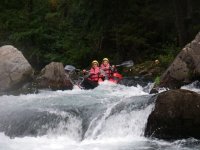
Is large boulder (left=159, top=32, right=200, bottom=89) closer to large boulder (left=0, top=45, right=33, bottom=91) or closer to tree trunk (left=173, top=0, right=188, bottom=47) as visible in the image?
large boulder (left=0, top=45, right=33, bottom=91)

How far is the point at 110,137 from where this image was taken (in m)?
10.5

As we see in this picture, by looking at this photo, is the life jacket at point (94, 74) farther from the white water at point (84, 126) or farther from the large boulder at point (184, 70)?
the white water at point (84, 126)

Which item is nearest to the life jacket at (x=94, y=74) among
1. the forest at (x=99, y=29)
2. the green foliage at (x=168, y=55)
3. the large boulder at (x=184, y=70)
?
the large boulder at (x=184, y=70)

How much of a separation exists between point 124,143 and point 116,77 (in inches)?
295

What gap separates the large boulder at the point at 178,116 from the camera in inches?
387

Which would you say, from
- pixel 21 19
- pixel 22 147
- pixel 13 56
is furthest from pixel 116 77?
pixel 21 19

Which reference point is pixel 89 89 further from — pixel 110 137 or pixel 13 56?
pixel 110 137

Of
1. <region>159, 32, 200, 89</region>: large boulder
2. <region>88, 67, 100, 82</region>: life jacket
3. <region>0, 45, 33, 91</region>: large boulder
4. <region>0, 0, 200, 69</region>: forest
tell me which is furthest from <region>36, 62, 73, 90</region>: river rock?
<region>0, 0, 200, 69</region>: forest

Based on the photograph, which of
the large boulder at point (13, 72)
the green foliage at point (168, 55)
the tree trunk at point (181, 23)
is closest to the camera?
the large boulder at point (13, 72)

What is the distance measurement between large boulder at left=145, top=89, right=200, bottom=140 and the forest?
987 centimetres

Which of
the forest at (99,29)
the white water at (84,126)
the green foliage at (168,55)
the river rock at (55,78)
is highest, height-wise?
the forest at (99,29)

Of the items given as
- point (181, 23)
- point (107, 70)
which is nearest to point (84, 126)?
point (107, 70)

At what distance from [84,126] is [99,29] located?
12400 mm

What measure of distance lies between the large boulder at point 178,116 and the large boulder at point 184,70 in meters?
4.38
